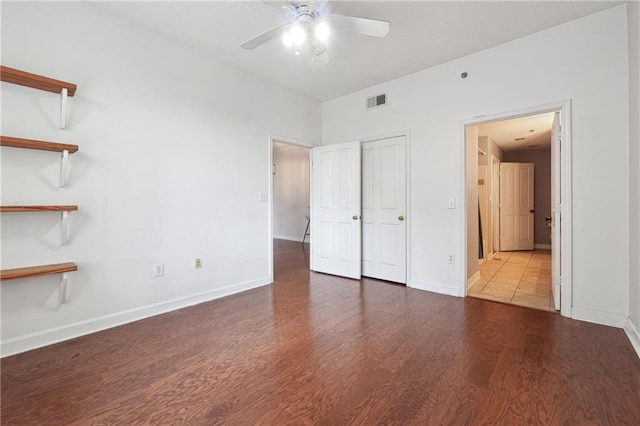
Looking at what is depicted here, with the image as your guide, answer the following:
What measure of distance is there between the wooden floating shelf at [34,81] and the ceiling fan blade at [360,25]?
2.09m

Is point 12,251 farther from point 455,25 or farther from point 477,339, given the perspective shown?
point 455,25

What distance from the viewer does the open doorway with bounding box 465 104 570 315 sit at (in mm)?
3004

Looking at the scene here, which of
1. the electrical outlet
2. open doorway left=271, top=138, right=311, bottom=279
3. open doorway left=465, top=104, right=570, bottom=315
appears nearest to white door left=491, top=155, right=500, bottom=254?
open doorway left=465, top=104, right=570, bottom=315

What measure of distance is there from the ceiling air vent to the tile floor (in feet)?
9.00

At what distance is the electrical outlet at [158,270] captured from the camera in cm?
286

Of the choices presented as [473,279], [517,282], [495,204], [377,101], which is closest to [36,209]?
[377,101]

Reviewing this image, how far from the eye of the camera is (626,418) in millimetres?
1453

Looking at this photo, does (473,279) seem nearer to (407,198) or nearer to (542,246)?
(407,198)

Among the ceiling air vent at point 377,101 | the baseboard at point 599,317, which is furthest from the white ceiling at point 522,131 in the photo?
the baseboard at point 599,317

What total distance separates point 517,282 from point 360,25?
384 centimetres

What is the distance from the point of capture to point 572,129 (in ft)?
8.76

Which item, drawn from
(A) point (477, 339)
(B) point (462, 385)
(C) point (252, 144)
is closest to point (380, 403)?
(B) point (462, 385)

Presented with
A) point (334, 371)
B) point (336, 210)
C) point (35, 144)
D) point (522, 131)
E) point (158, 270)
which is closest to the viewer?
point (334, 371)

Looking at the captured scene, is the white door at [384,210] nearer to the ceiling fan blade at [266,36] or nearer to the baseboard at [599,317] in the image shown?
the baseboard at [599,317]
